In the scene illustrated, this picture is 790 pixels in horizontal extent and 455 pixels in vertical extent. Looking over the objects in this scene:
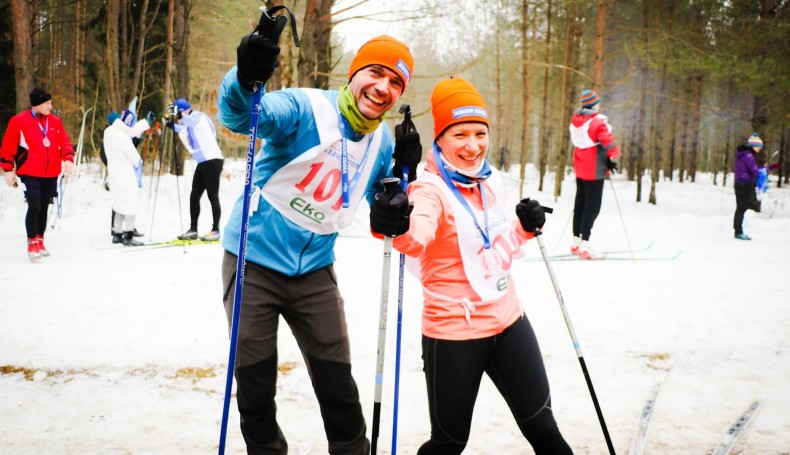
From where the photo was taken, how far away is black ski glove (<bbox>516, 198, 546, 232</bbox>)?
242 cm

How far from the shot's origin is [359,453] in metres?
2.40

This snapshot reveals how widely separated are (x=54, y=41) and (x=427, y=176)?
1293 inches

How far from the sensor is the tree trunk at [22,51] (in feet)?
40.9

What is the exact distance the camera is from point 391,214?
6.31 feet

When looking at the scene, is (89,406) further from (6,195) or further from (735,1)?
(735,1)

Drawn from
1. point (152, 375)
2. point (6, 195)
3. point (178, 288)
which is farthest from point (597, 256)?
point (6, 195)

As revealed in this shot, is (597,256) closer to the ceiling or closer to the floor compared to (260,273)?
closer to the floor

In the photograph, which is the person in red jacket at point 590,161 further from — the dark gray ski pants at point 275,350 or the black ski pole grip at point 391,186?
the black ski pole grip at point 391,186

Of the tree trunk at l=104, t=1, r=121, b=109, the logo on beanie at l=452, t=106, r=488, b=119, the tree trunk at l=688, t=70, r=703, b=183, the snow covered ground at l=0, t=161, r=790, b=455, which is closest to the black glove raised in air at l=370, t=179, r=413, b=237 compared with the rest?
the logo on beanie at l=452, t=106, r=488, b=119

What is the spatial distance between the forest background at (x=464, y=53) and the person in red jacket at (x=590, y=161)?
1914mm

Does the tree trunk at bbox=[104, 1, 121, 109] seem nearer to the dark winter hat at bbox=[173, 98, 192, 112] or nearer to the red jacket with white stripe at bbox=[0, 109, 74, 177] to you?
the dark winter hat at bbox=[173, 98, 192, 112]

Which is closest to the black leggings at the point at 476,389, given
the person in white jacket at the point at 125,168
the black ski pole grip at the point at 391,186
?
the black ski pole grip at the point at 391,186

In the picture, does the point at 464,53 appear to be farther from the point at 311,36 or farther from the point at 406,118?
the point at 406,118

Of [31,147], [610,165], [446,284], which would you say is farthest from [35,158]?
[610,165]
